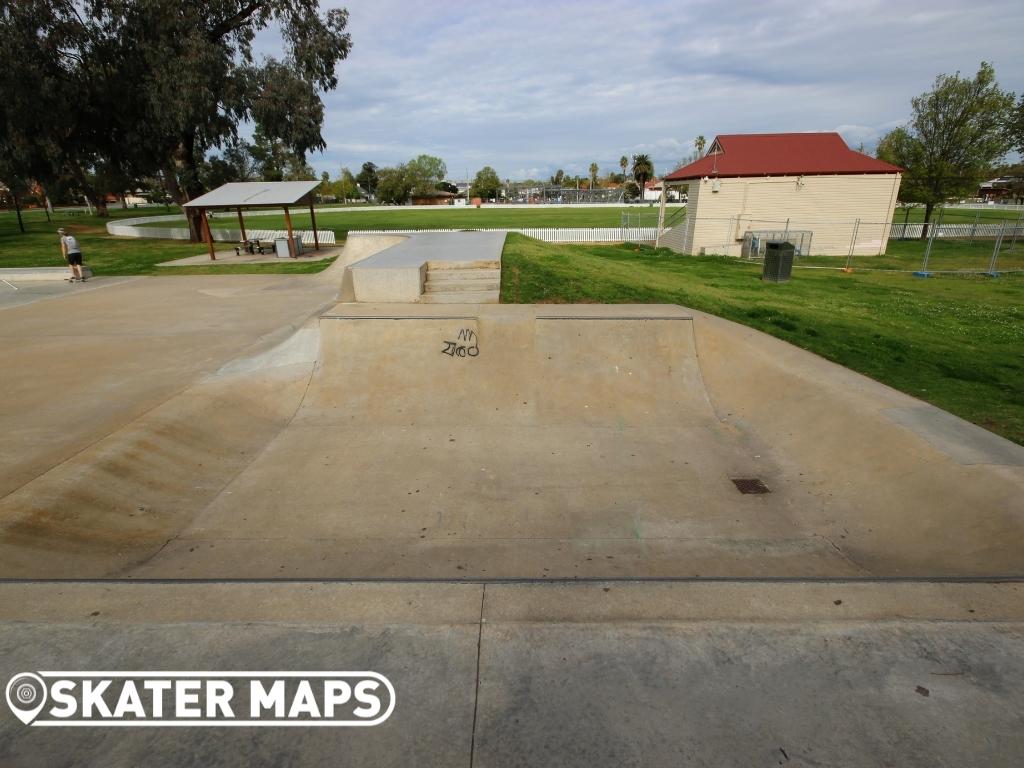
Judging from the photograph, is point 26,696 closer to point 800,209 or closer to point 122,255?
point 800,209

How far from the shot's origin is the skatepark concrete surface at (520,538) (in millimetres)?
2477

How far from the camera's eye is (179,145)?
95.2 ft

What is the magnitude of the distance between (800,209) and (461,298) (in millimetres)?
19815

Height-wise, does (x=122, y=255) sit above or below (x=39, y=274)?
Result: above

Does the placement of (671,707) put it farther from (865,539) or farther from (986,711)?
(865,539)

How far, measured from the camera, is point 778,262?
16234mm

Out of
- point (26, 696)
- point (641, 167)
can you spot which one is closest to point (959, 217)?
point (26, 696)

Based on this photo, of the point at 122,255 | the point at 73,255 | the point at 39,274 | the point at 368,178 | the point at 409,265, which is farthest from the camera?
the point at 368,178

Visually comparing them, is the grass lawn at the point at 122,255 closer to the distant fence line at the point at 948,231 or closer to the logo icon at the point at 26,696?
the logo icon at the point at 26,696

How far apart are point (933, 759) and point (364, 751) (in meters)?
2.52

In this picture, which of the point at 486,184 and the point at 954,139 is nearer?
the point at 954,139

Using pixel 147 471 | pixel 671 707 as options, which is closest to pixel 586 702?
pixel 671 707

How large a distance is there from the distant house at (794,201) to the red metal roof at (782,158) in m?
0.04

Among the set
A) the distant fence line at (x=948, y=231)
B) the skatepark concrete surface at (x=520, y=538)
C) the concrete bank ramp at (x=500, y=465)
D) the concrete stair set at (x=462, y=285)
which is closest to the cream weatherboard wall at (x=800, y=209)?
the distant fence line at (x=948, y=231)
